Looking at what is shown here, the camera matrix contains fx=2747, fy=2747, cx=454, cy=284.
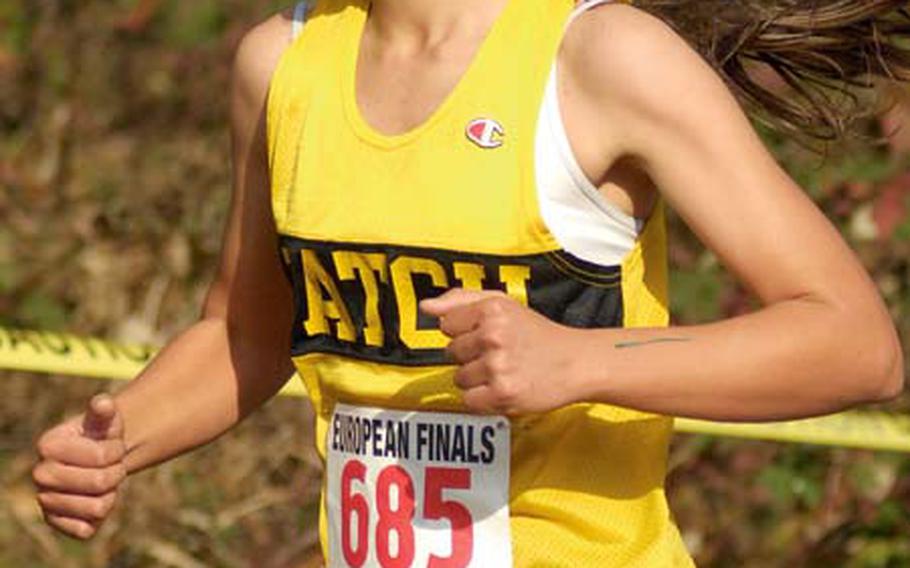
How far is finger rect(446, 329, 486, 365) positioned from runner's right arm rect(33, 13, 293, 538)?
0.69 m

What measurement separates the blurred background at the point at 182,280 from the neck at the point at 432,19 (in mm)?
2259

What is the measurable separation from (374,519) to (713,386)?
53 cm

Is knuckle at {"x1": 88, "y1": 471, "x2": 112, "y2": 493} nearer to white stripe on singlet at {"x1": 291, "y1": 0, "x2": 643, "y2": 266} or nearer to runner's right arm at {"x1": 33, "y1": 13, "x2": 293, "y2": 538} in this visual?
runner's right arm at {"x1": 33, "y1": 13, "x2": 293, "y2": 538}

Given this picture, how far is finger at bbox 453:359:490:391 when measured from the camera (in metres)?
2.94

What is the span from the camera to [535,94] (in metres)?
3.30

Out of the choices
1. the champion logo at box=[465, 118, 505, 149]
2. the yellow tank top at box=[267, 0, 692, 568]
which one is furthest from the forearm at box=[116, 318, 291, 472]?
the champion logo at box=[465, 118, 505, 149]

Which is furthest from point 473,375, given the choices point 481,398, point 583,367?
point 583,367

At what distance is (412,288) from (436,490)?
0.83ft

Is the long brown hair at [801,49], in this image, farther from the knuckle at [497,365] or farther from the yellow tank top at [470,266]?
the knuckle at [497,365]

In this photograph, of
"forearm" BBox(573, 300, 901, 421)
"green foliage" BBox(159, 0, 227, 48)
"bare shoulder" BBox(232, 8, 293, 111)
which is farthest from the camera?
"green foliage" BBox(159, 0, 227, 48)

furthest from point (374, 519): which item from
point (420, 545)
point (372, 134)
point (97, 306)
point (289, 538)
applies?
point (97, 306)

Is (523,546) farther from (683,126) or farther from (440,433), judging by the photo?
(683,126)

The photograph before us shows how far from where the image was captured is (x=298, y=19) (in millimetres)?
3670

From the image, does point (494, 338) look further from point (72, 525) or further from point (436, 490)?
point (72, 525)
